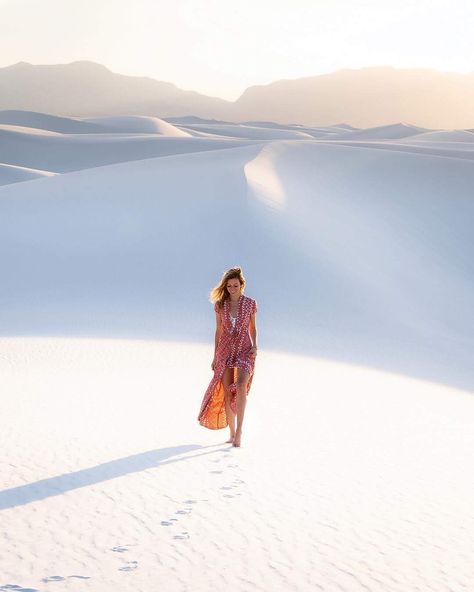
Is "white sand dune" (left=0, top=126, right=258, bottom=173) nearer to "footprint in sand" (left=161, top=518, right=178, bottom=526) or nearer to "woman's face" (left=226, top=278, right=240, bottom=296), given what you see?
"woman's face" (left=226, top=278, right=240, bottom=296)

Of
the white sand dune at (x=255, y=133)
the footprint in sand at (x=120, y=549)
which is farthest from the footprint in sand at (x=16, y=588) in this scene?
the white sand dune at (x=255, y=133)

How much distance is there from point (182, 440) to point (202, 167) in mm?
17528

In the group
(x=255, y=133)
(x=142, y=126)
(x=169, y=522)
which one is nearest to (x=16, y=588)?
(x=169, y=522)

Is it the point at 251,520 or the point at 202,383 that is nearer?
the point at 251,520

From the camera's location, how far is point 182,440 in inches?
267

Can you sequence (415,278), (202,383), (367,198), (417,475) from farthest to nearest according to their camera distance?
(367,198), (415,278), (202,383), (417,475)

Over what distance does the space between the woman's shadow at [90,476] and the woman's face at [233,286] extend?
47.4 inches

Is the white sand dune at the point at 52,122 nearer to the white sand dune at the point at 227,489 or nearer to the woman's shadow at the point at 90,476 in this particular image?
the white sand dune at the point at 227,489

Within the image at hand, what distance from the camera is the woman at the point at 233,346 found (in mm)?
6375

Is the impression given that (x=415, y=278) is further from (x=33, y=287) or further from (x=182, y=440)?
(x=182, y=440)

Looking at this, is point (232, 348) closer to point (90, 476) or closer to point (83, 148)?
point (90, 476)

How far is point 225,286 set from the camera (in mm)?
6359

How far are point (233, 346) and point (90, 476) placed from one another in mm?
1479

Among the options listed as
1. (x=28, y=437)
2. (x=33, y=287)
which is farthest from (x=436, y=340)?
(x=28, y=437)
